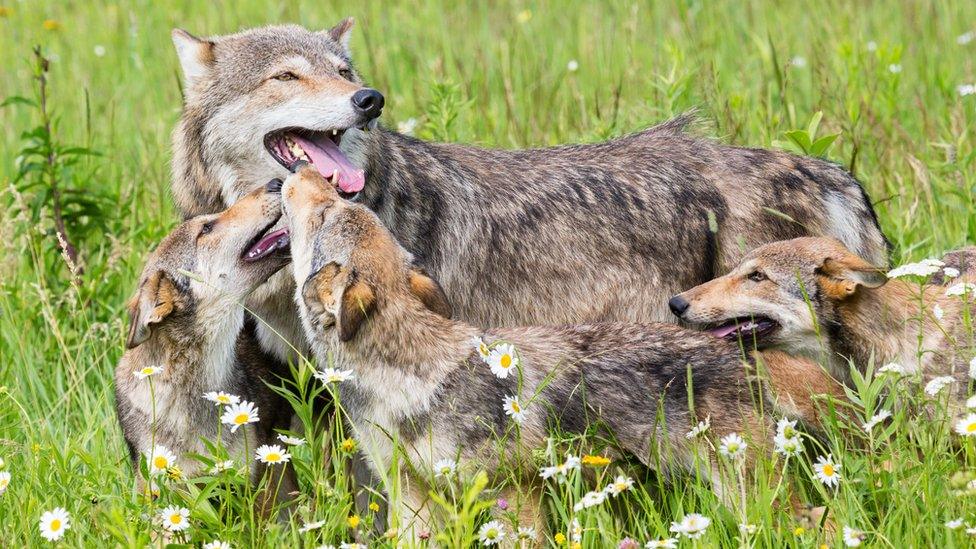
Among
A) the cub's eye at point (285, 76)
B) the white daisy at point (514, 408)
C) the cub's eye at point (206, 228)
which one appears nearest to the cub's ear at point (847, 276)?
the white daisy at point (514, 408)

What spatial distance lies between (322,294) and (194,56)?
5.06ft

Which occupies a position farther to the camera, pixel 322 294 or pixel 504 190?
pixel 504 190

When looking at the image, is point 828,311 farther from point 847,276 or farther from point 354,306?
point 354,306

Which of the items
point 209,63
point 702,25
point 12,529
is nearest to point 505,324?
point 209,63

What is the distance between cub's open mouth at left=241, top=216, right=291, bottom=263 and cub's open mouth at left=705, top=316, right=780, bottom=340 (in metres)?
1.77

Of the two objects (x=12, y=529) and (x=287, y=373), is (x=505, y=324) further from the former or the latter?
(x=12, y=529)

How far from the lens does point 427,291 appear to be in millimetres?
4500

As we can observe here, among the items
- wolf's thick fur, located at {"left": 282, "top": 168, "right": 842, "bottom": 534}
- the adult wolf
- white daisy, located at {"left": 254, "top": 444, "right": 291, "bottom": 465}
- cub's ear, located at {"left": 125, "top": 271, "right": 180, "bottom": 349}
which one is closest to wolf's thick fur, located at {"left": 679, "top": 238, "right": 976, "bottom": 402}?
wolf's thick fur, located at {"left": 282, "top": 168, "right": 842, "bottom": 534}

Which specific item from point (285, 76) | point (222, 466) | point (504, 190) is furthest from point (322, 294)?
point (504, 190)

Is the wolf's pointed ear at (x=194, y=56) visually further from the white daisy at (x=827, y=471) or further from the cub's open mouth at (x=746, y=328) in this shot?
the white daisy at (x=827, y=471)

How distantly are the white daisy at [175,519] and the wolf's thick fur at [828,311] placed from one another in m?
2.18

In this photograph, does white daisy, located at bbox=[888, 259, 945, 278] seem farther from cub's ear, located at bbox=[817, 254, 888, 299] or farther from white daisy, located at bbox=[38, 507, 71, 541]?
white daisy, located at bbox=[38, 507, 71, 541]

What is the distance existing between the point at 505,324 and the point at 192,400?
56.1 inches

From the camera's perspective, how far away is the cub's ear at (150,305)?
468 cm
